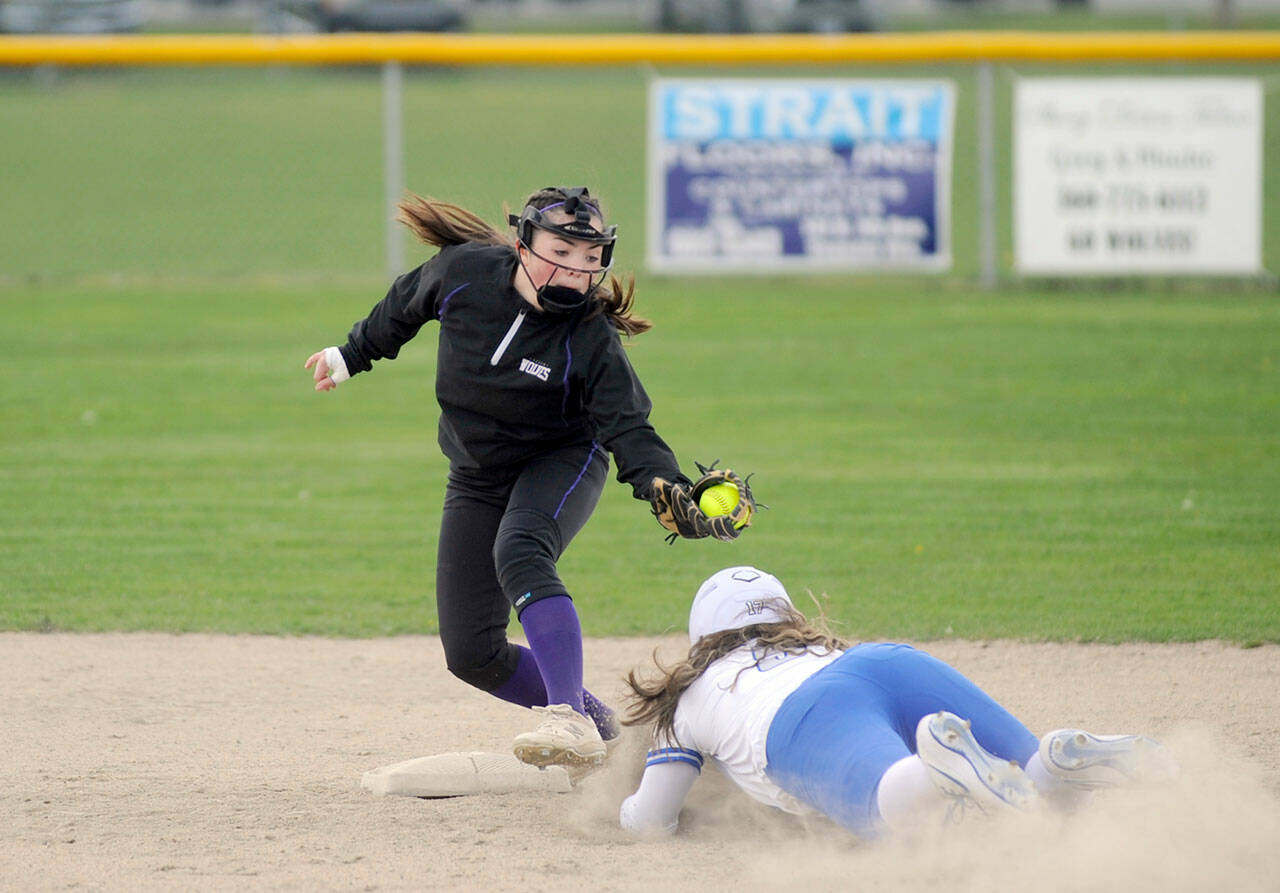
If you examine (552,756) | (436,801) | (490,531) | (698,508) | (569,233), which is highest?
(569,233)

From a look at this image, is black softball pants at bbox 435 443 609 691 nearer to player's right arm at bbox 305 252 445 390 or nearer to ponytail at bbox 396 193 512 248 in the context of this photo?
player's right arm at bbox 305 252 445 390

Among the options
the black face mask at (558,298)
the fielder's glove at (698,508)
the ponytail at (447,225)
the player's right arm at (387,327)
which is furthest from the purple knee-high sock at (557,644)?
the ponytail at (447,225)

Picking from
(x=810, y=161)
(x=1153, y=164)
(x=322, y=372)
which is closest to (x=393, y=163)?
(x=810, y=161)

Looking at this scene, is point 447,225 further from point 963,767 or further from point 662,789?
point 963,767

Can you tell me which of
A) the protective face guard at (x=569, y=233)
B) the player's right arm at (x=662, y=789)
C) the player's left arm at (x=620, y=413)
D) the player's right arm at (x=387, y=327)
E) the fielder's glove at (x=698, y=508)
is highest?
the protective face guard at (x=569, y=233)

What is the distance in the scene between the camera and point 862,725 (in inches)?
150

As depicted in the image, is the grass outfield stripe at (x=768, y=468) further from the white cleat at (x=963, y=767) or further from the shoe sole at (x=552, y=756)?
the white cleat at (x=963, y=767)

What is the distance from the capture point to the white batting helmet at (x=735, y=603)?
4.33m

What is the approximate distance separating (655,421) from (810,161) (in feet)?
18.6

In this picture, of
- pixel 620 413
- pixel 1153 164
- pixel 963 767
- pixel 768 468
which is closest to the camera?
pixel 963 767

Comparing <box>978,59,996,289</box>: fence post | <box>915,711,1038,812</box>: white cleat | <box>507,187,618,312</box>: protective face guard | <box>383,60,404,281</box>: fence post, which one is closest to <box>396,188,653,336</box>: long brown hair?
<box>507,187,618,312</box>: protective face guard

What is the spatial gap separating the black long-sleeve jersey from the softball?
0.47 feet

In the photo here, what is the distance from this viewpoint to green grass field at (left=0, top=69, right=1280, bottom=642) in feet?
23.8

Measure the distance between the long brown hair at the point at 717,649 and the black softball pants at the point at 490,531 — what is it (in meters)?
0.48
